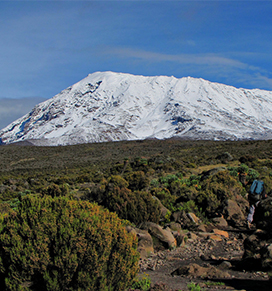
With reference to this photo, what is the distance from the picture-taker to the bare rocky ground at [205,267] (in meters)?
5.05

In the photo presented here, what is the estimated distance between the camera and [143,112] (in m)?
145

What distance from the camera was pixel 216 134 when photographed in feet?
353

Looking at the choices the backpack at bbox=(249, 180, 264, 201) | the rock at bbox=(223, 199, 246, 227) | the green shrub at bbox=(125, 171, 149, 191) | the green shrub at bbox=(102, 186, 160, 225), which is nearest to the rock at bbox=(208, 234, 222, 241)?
the rock at bbox=(223, 199, 246, 227)

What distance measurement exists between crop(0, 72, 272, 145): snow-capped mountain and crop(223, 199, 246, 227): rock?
9364 centimetres

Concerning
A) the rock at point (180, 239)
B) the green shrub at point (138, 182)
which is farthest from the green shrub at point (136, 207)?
the green shrub at point (138, 182)

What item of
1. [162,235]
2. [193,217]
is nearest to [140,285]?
[162,235]

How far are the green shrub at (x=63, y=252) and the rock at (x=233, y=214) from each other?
610 cm

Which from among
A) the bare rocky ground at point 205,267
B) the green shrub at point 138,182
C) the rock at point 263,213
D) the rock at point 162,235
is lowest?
the bare rocky ground at point 205,267

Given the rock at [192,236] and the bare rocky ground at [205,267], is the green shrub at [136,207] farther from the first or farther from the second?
the bare rocky ground at [205,267]

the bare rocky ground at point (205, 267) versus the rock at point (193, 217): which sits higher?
the rock at point (193, 217)

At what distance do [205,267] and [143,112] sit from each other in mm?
140209

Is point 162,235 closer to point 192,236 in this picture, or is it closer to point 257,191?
point 192,236

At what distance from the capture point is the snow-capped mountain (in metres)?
118

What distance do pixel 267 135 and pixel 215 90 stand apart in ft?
196
